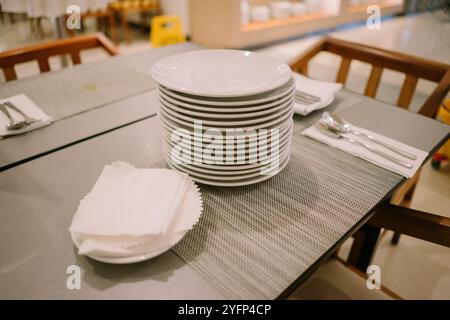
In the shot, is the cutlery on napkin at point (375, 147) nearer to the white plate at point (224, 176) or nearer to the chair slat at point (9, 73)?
the white plate at point (224, 176)

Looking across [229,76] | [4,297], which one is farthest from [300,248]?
[4,297]

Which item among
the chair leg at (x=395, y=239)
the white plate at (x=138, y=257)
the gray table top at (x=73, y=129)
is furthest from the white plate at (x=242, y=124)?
the chair leg at (x=395, y=239)

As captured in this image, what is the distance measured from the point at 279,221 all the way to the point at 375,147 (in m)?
0.36

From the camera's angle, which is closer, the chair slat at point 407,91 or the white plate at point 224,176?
the white plate at point 224,176

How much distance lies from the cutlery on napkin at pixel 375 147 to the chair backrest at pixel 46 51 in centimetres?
100

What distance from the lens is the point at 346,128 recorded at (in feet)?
2.93

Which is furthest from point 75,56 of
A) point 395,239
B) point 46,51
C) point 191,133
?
point 395,239

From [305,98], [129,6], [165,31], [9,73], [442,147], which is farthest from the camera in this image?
[129,6]

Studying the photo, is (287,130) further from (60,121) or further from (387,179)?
(60,121)

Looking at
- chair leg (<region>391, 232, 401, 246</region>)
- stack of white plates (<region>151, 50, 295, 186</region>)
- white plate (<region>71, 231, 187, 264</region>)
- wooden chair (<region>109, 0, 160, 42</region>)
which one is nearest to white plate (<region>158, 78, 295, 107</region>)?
stack of white plates (<region>151, 50, 295, 186</region>)

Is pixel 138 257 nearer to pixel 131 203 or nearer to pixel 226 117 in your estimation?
pixel 131 203

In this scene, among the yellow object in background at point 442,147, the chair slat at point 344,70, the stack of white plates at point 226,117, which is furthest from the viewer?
the yellow object in background at point 442,147

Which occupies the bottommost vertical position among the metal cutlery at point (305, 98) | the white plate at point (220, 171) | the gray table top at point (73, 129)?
the gray table top at point (73, 129)

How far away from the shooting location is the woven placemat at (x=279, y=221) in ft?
1.75
